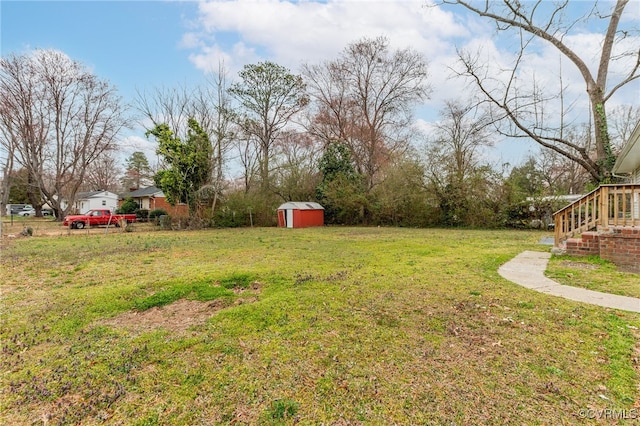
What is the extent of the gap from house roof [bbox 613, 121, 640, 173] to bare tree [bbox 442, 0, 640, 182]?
1.56 ft

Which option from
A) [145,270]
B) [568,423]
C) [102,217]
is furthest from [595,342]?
[102,217]

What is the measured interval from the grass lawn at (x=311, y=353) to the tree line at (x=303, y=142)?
44.2 feet

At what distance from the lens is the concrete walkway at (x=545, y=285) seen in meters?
3.66

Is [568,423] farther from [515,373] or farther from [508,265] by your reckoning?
[508,265]

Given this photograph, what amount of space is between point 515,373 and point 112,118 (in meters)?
29.4

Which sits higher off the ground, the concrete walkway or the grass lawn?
the concrete walkway

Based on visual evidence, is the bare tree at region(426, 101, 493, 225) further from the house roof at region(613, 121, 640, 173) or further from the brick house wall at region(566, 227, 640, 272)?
the brick house wall at region(566, 227, 640, 272)

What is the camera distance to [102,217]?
19188 millimetres

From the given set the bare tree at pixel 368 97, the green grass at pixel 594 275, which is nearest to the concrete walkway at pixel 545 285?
the green grass at pixel 594 275

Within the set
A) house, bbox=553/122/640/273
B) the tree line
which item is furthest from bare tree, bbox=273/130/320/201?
house, bbox=553/122/640/273

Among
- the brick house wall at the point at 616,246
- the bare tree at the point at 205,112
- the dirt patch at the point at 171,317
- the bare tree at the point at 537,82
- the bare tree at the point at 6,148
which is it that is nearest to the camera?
the dirt patch at the point at 171,317

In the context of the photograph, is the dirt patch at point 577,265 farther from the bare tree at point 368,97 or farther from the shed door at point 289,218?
the bare tree at point 368,97

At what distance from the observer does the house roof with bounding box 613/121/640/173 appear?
7.11 meters

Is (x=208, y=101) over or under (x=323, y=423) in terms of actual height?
over
